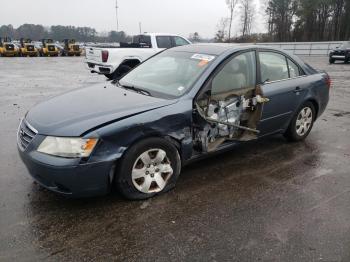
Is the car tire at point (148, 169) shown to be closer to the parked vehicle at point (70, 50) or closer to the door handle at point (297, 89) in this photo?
the door handle at point (297, 89)

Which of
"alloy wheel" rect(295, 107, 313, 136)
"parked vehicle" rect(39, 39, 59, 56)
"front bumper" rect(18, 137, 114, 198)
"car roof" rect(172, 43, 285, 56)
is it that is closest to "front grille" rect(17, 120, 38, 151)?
"front bumper" rect(18, 137, 114, 198)

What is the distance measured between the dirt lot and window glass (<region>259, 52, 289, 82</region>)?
3.81 ft

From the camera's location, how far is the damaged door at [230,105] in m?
3.97

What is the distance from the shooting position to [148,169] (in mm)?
3492

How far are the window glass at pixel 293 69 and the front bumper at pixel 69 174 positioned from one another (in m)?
3.27

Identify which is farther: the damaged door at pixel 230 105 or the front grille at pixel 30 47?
the front grille at pixel 30 47

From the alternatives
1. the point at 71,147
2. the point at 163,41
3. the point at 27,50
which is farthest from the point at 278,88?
the point at 27,50

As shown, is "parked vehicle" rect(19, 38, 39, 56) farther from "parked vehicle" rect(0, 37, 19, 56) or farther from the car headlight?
the car headlight

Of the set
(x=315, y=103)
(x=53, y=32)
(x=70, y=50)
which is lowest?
(x=315, y=103)

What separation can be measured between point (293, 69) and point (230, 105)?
5.16 feet

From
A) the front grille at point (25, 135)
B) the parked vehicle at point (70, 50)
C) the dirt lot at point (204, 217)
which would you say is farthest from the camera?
the parked vehicle at point (70, 50)

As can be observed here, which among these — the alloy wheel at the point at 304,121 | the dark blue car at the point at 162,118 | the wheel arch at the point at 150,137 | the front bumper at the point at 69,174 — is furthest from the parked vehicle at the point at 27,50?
the wheel arch at the point at 150,137

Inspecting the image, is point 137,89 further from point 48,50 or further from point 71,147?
point 48,50

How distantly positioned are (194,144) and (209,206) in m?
0.78
